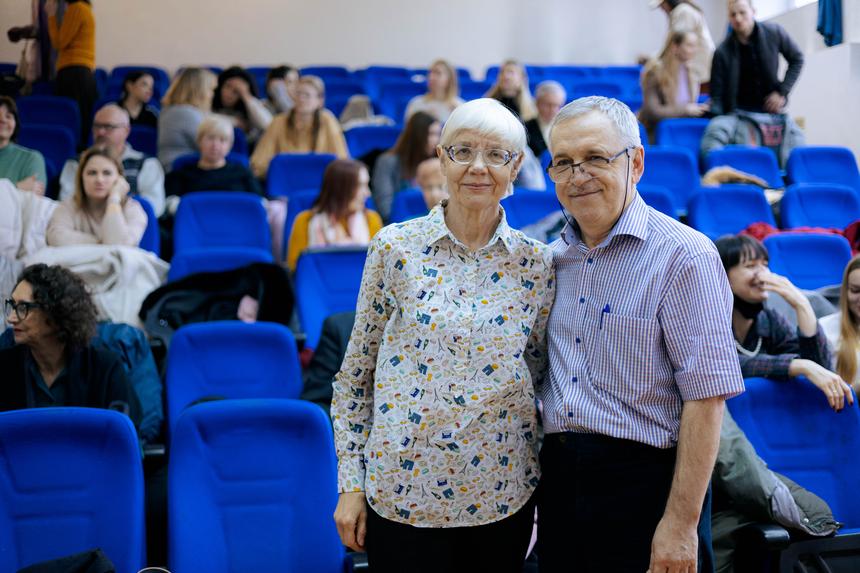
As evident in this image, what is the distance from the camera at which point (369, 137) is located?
5320 mm

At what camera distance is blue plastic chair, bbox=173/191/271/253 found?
374 cm

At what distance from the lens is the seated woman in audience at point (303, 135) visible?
15.8 ft

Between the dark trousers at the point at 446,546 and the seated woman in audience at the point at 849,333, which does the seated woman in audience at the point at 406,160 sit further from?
the dark trousers at the point at 446,546

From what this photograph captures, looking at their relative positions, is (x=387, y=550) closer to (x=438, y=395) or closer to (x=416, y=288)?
(x=438, y=395)

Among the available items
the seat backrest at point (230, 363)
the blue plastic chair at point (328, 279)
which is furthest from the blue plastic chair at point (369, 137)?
the seat backrest at point (230, 363)

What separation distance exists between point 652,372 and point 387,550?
0.48 metres

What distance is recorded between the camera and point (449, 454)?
1303 mm

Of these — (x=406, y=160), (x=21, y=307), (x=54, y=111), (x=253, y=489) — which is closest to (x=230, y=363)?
(x=21, y=307)

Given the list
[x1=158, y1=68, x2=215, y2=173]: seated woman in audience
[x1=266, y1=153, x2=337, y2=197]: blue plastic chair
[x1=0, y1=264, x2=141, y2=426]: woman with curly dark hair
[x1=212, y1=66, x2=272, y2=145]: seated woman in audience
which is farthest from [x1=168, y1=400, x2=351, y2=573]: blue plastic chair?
[x1=212, y1=66, x2=272, y2=145]: seated woman in audience

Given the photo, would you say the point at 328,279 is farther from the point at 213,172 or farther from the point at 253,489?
the point at 253,489

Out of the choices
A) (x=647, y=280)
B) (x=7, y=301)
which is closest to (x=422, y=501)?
(x=647, y=280)

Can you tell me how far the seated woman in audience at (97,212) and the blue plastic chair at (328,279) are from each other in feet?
2.30

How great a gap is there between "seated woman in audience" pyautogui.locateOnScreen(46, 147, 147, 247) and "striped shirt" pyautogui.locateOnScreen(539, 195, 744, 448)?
2480mm

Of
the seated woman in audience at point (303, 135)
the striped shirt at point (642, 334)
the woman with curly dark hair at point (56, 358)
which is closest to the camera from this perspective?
the striped shirt at point (642, 334)
